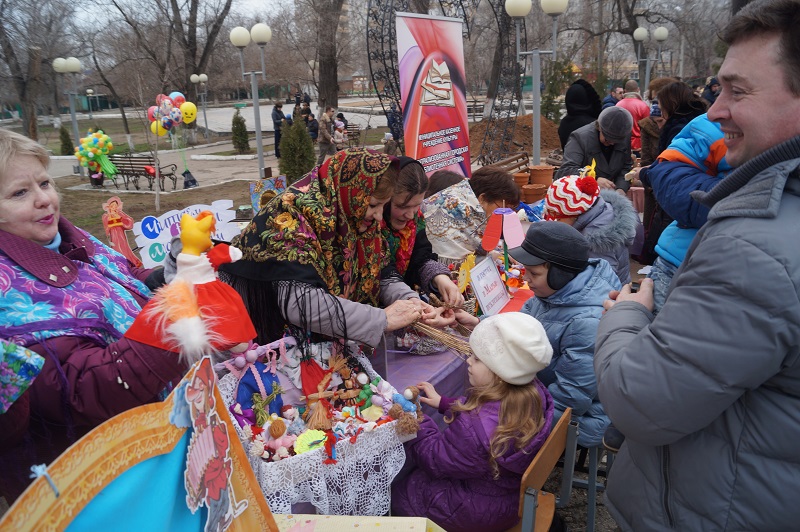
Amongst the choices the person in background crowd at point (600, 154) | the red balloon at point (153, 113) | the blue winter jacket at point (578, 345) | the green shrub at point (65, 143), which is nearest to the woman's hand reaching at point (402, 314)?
the blue winter jacket at point (578, 345)

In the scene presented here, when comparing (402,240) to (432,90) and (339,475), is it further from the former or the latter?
(432,90)

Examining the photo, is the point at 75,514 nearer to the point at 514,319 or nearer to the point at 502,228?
the point at 514,319

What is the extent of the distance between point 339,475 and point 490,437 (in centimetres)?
53

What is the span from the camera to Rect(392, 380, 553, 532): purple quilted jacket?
2070 millimetres

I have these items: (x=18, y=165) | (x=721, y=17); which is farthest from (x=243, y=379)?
(x=721, y=17)

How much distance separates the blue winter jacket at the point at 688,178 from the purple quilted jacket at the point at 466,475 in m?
0.78

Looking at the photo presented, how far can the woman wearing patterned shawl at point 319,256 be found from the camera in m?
2.16

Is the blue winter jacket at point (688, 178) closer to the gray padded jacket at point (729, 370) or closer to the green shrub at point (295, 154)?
the gray padded jacket at point (729, 370)

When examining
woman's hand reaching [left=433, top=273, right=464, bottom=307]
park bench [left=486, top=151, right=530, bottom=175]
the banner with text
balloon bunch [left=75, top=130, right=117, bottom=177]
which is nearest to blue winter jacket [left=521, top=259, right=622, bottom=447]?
woman's hand reaching [left=433, top=273, right=464, bottom=307]

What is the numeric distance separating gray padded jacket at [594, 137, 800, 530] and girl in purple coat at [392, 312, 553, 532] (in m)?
0.68

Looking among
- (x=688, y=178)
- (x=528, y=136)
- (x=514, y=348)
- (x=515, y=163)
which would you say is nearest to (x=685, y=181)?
(x=688, y=178)

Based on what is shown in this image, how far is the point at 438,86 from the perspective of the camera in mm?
6688

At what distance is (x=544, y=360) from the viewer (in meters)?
2.08

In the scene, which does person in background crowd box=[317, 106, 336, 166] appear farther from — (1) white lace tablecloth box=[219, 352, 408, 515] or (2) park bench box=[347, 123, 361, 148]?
(1) white lace tablecloth box=[219, 352, 408, 515]
